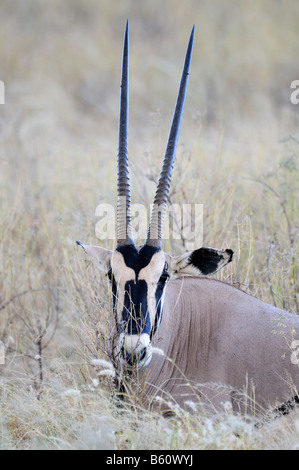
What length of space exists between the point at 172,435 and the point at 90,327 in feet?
5.97

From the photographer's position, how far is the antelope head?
4844 mm

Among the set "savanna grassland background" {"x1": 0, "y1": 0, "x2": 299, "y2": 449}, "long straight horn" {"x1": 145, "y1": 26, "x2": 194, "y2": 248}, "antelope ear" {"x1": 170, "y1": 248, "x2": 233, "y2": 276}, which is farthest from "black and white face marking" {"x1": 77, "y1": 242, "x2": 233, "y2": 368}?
"savanna grassland background" {"x1": 0, "y1": 0, "x2": 299, "y2": 449}

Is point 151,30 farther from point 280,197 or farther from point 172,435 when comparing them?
point 172,435

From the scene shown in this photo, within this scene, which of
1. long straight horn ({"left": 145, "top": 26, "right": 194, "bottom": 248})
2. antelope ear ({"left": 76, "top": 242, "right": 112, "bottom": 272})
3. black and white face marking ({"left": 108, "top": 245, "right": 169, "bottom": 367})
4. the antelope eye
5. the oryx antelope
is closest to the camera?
black and white face marking ({"left": 108, "top": 245, "right": 169, "bottom": 367})

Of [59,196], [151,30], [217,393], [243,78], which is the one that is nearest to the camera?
[217,393]

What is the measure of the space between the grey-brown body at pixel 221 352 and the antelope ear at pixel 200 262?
0.81ft

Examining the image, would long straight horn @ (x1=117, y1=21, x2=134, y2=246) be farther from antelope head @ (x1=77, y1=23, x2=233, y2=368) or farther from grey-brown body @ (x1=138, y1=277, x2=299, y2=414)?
grey-brown body @ (x1=138, y1=277, x2=299, y2=414)

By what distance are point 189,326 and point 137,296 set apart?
2.96 ft

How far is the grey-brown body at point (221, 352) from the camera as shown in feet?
17.1

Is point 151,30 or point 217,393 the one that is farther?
point 151,30

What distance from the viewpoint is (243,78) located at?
20828mm

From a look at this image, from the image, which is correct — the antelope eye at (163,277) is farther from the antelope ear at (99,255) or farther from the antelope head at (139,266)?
the antelope ear at (99,255)
